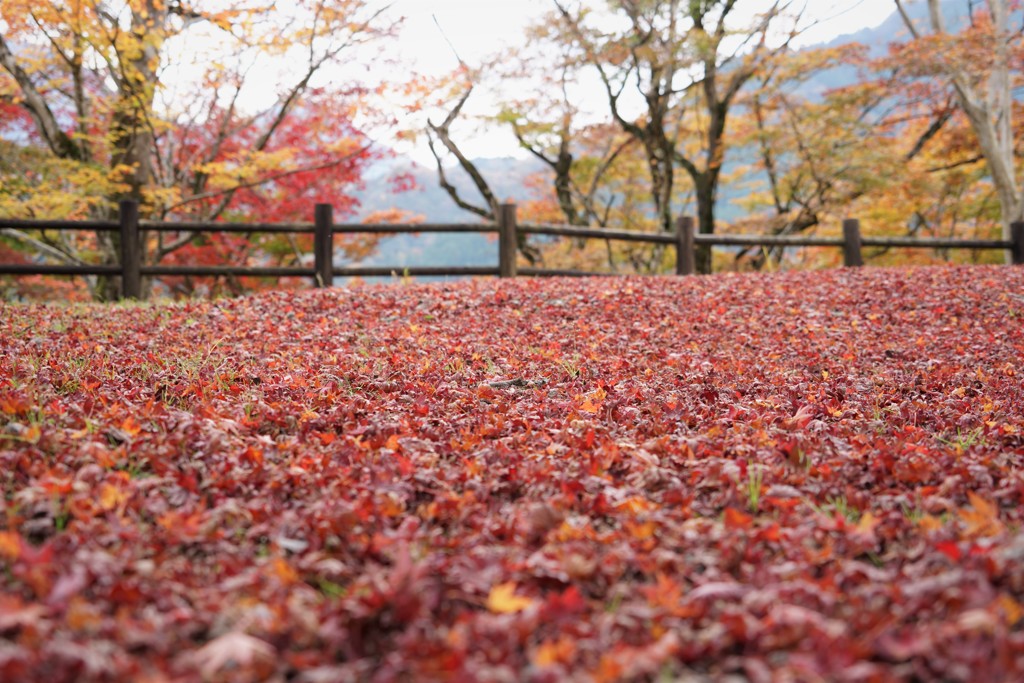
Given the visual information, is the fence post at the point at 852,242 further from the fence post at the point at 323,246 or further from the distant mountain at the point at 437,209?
the distant mountain at the point at 437,209

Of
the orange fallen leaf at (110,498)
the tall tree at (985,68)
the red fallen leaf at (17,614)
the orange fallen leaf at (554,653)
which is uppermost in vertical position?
the tall tree at (985,68)

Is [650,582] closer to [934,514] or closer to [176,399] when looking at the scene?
[934,514]

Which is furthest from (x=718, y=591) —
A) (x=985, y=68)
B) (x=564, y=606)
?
(x=985, y=68)

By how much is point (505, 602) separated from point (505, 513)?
0.70m

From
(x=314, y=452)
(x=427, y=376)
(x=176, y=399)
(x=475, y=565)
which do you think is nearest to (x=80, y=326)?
(x=176, y=399)

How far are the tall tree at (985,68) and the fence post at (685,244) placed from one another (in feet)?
20.7

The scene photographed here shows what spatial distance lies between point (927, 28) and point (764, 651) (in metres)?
17.0

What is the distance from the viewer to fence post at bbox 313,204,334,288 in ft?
29.7

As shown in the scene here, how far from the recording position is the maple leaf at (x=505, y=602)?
1.68m

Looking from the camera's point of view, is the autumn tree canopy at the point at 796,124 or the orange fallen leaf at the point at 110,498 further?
the autumn tree canopy at the point at 796,124

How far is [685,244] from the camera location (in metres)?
10.5

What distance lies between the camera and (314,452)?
291 cm

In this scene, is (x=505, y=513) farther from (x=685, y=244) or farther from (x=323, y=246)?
(x=685, y=244)

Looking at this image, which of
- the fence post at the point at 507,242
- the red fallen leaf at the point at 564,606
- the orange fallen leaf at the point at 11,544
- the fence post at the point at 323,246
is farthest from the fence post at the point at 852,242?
the orange fallen leaf at the point at 11,544
